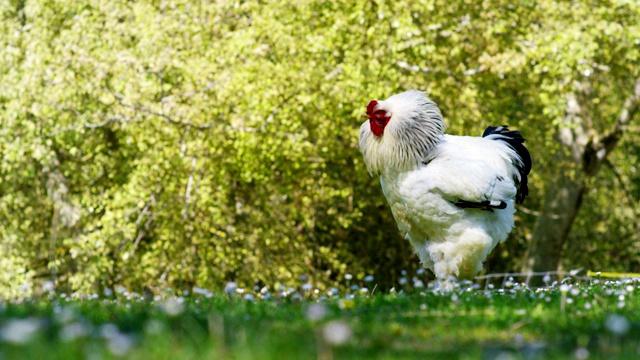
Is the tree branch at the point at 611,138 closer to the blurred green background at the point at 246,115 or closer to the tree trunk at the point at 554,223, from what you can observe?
the blurred green background at the point at 246,115

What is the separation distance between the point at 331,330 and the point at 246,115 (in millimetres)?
11519

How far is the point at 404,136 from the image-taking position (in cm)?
898

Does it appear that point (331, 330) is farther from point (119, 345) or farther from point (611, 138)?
point (611, 138)

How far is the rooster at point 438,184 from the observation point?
343 inches

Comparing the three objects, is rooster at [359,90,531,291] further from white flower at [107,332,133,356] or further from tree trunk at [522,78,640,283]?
tree trunk at [522,78,640,283]

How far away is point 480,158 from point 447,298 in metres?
3.14

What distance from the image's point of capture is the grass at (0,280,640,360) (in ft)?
12.3

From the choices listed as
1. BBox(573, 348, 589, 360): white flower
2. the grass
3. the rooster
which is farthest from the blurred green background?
BBox(573, 348, 589, 360): white flower

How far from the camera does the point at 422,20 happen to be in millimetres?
15820

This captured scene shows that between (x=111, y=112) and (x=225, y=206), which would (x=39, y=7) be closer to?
(x=111, y=112)

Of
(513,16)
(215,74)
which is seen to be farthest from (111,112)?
(513,16)

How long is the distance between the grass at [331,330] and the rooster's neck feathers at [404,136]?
2.90m

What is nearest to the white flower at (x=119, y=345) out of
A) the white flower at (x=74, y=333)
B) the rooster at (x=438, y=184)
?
the white flower at (x=74, y=333)

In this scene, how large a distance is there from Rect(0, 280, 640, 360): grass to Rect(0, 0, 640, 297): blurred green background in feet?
28.8
